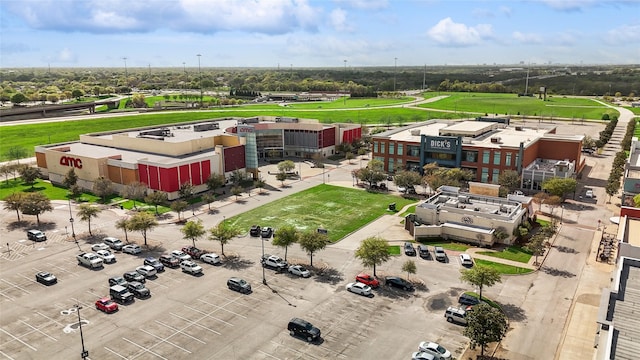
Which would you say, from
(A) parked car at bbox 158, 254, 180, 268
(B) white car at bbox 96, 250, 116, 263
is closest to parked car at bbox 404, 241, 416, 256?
(A) parked car at bbox 158, 254, 180, 268

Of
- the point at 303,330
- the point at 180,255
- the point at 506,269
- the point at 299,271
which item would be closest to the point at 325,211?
the point at 299,271

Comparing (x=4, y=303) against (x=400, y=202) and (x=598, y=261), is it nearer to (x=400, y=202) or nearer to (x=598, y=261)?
(x=400, y=202)

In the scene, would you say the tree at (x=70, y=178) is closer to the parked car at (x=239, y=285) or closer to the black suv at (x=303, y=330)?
the parked car at (x=239, y=285)

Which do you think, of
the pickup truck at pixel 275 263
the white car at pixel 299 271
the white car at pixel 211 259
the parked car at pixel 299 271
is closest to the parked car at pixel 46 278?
the white car at pixel 211 259

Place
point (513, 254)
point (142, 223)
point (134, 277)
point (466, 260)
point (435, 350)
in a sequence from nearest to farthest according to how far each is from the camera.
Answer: point (435, 350) < point (134, 277) < point (466, 260) < point (513, 254) < point (142, 223)

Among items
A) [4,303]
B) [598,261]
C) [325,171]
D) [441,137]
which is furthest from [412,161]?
[4,303]

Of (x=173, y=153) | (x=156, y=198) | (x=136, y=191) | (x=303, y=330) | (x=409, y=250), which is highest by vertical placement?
(x=173, y=153)

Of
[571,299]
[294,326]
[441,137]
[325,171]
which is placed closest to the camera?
[294,326]

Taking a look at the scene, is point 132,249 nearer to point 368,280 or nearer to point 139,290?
point 139,290

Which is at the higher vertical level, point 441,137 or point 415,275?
point 441,137
